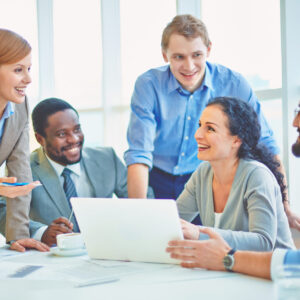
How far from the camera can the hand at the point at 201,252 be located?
61.0 inches

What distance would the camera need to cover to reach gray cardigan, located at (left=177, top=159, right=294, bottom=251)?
1819 millimetres

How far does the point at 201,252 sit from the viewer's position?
1572 millimetres

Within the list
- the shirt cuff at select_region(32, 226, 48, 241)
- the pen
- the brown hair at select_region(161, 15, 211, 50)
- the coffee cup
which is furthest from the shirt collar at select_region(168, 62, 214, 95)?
the pen

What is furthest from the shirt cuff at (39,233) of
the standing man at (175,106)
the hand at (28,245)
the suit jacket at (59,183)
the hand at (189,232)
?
the hand at (189,232)

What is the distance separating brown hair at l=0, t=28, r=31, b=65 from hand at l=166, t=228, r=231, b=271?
3.93 ft

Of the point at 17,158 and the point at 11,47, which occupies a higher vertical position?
the point at 11,47

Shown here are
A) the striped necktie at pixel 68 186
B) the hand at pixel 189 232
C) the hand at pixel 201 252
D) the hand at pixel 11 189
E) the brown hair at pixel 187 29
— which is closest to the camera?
the hand at pixel 201 252

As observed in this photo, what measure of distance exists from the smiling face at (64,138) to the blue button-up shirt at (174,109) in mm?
370

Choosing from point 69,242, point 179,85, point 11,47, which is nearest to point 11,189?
point 69,242

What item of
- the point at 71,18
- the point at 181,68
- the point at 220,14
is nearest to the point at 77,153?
the point at 181,68

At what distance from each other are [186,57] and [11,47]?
2.78 ft

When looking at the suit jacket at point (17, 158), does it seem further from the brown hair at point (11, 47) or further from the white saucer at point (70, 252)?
the white saucer at point (70, 252)

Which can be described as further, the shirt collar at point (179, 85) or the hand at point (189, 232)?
the shirt collar at point (179, 85)

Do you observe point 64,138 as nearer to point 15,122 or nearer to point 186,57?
point 15,122
